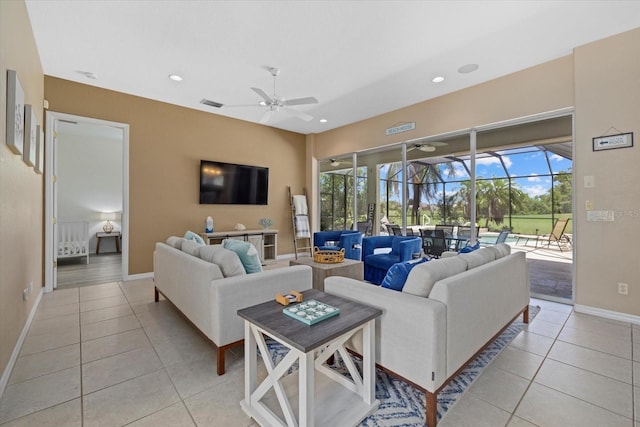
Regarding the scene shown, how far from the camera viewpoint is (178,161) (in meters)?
5.22

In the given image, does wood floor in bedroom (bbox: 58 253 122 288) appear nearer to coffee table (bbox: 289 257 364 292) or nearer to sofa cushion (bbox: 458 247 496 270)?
coffee table (bbox: 289 257 364 292)

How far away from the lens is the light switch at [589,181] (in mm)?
3254

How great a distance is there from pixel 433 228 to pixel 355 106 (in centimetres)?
260

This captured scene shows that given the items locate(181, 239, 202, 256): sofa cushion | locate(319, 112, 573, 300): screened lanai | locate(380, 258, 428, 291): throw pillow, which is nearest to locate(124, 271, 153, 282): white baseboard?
locate(181, 239, 202, 256): sofa cushion

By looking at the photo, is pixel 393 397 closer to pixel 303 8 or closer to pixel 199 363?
pixel 199 363

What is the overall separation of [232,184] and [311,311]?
469 cm

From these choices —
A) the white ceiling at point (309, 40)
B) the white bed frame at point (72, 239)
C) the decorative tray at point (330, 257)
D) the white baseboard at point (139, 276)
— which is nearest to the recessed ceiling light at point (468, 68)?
the white ceiling at point (309, 40)

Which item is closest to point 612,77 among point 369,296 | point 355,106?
point 355,106

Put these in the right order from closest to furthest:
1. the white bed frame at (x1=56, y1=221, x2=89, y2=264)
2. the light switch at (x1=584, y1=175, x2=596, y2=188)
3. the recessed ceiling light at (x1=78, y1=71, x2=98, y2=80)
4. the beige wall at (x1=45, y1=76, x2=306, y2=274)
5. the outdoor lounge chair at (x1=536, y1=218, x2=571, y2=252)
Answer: the light switch at (x1=584, y1=175, x2=596, y2=188)
the outdoor lounge chair at (x1=536, y1=218, x2=571, y2=252)
the recessed ceiling light at (x1=78, y1=71, x2=98, y2=80)
the beige wall at (x1=45, y1=76, x2=306, y2=274)
the white bed frame at (x1=56, y1=221, x2=89, y2=264)

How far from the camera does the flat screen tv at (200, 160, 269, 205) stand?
18.1 ft

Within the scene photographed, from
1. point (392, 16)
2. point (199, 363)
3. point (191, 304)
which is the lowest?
point (199, 363)

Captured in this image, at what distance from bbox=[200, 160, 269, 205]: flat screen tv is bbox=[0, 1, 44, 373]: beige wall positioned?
244 centimetres

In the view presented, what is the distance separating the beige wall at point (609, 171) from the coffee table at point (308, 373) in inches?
126

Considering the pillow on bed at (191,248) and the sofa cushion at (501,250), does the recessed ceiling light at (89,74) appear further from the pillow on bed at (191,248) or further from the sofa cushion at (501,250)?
the sofa cushion at (501,250)
